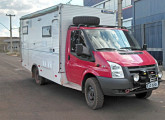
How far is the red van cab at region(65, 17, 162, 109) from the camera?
4.84 meters

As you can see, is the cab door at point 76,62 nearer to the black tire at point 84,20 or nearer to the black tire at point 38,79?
the black tire at point 84,20

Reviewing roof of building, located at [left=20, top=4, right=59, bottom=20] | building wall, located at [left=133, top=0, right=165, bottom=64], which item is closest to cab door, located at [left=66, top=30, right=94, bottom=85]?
roof of building, located at [left=20, top=4, right=59, bottom=20]

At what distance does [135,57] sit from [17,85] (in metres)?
5.38

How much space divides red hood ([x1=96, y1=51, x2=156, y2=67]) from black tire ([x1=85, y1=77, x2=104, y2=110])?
0.72m

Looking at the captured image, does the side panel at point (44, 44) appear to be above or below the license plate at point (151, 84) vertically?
above

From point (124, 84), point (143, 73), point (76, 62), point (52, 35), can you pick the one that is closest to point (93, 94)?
point (124, 84)

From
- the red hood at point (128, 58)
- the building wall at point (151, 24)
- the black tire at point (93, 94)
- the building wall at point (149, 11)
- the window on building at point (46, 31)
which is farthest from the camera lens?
the building wall at point (149, 11)

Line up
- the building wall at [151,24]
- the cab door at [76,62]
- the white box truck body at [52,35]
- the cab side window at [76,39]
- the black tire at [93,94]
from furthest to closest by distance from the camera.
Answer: the building wall at [151,24], the white box truck body at [52,35], the cab side window at [76,39], the cab door at [76,62], the black tire at [93,94]

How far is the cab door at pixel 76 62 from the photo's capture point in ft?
18.5

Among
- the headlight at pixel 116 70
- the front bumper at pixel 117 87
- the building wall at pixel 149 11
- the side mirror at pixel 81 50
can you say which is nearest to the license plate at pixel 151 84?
the front bumper at pixel 117 87

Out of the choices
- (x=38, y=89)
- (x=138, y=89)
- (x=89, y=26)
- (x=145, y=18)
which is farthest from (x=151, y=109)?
(x=145, y=18)

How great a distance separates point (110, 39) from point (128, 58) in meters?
0.94

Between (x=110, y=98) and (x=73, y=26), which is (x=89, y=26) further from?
(x=110, y=98)

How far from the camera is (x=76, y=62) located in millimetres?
5969
